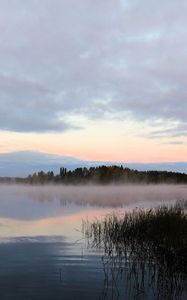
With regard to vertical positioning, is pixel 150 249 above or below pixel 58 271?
above

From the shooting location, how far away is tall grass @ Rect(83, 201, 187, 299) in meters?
11.9

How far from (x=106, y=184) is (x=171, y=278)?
327 feet

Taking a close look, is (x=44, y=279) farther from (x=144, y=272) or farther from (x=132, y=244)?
(x=132, y=244)

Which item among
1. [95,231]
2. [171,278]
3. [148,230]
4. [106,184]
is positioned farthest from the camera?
[106,184]

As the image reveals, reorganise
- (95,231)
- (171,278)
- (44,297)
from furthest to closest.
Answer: (95,231), (171,278), (44,297)

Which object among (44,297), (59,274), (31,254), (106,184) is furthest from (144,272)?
(106,184)

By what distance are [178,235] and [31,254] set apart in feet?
16.6

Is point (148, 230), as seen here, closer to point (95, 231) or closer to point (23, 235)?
point (95, 231)

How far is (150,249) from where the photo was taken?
50.3 ft

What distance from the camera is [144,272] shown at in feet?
42.9

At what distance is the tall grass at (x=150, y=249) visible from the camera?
1189 centimetres

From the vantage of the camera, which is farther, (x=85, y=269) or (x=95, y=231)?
(x=95, y=231)

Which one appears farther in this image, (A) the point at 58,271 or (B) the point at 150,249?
(B) the point at 150,249

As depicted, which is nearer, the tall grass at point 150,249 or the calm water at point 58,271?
the calm water at point 58,271
